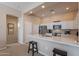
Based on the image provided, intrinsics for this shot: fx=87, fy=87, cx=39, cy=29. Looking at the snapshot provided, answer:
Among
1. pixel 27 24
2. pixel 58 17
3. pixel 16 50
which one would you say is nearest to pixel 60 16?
pixel 58 17

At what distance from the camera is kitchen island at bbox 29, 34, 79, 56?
245 cm

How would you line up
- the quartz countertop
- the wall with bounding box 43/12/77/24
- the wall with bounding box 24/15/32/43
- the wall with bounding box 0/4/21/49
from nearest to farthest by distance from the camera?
the quartz countertop
the wall with bounding box 0/4/21/49
the wall with bounding box 24/15/32/43
the wall with bounding box 43/12/77/24

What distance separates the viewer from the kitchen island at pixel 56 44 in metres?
2.45

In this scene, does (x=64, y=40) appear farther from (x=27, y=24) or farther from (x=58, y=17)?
(x=58, y=17)

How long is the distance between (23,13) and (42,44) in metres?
1.49

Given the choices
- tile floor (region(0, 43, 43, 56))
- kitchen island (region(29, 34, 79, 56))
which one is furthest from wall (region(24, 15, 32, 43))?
tile floor (region(0, 43, 43, 56))

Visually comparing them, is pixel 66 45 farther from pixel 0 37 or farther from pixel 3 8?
pixel 3 8

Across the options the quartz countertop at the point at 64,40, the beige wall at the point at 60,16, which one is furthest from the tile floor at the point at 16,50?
the beige wall at the point at 60,16

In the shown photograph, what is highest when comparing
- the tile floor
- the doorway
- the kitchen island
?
the doorway

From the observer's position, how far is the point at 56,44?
118 inches

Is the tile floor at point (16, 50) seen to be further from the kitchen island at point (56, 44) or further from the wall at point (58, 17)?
the wall at point (58, 17)

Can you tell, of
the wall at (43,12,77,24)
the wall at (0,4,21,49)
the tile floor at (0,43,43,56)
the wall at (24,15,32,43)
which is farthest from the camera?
the wall at (43,12,77,24)

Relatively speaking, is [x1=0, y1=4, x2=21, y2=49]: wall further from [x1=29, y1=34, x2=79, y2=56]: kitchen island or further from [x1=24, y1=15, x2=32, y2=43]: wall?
[x1=29, y1=34, x2=79, y2=56]: kitchen island

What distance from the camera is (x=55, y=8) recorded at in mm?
3773
